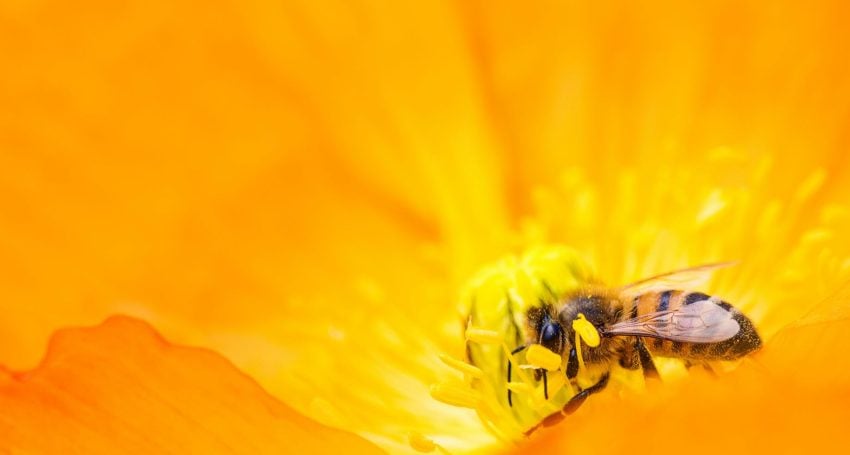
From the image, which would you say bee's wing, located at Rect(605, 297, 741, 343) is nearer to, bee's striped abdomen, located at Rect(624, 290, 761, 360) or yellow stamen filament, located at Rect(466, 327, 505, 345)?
bee's striped abdomen, located at Rect(624, 290, 761, 360)

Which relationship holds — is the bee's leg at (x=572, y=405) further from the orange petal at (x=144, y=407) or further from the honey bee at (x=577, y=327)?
the orange petal at (x=144, y=407)

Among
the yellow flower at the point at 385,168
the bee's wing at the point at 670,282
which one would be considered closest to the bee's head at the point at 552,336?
the bee's wing at the point at 670,282

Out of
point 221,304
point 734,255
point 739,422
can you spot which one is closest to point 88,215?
point 221,304

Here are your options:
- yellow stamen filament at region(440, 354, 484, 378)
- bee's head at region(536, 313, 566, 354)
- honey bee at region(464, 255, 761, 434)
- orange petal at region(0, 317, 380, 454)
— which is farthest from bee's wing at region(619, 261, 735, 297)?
orange petal at region(0, 317, 380, 454)

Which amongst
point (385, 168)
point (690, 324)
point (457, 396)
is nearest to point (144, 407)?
point (457, 396)

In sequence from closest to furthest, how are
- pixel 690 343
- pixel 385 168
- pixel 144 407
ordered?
pixel 144 407 < pixel 690 343 < pixel 385 168

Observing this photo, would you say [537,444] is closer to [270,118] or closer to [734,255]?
[734,255]

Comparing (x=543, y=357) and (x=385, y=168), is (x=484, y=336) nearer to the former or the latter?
(x=543, y=357)
